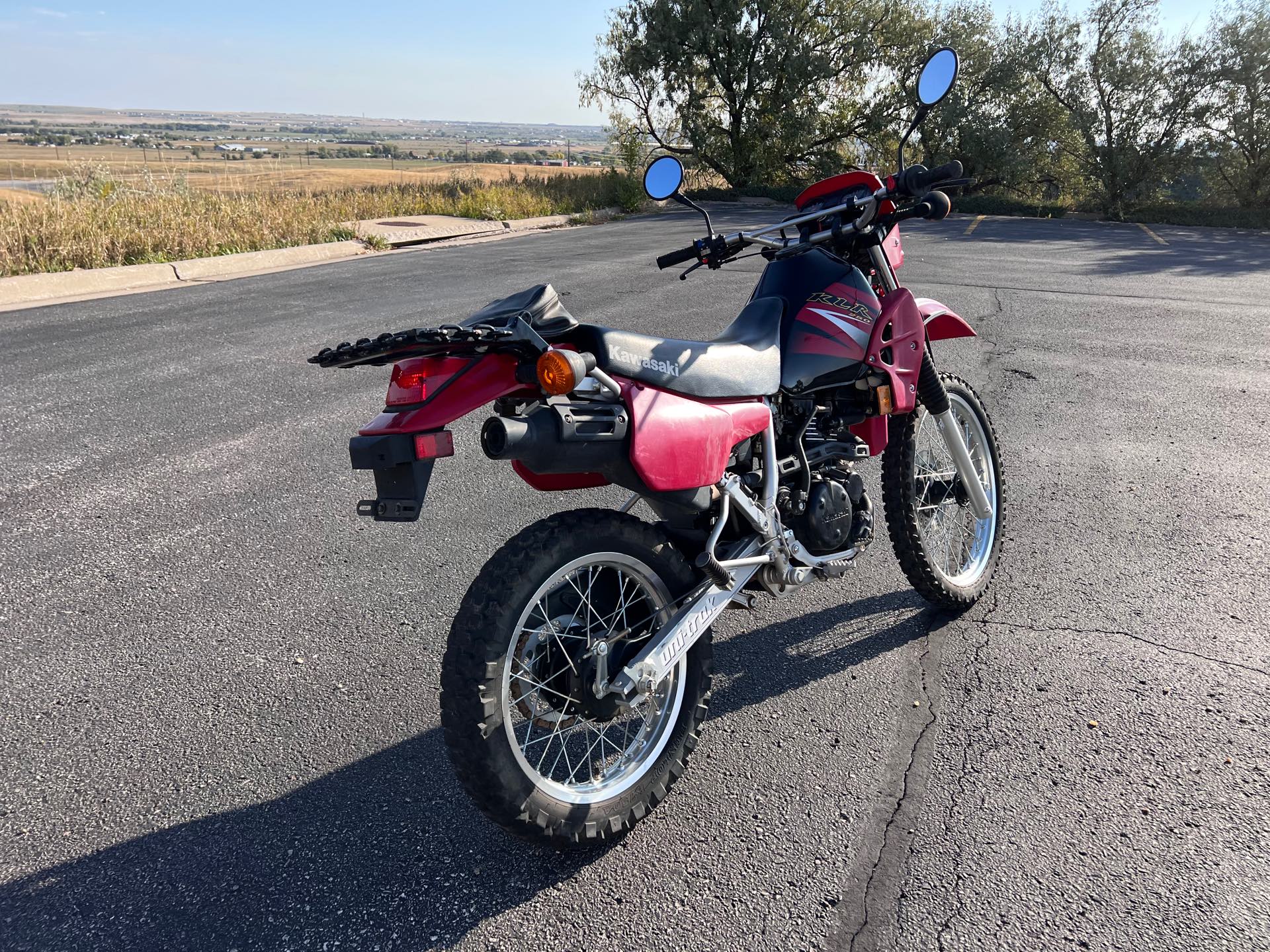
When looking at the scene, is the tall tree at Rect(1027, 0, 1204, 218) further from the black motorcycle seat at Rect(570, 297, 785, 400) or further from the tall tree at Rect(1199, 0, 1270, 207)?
the black motorcycle seat at Rect(570, 297, 785, 400)

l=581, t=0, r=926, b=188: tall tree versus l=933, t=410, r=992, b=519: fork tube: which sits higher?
l=581, t=0, r=926, b=188: tall tree

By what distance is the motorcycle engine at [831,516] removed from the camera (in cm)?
311

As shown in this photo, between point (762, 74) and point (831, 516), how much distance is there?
25.6 meters

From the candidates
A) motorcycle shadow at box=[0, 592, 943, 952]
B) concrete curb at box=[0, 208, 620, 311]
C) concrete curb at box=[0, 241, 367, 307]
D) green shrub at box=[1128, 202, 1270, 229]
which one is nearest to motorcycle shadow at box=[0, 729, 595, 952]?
motorcycle shadow at box=[0, 592, 943, 952]

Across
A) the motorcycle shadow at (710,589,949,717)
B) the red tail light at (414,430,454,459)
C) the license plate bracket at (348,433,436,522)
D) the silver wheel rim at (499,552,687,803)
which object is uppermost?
the red tail light at (414,430,454,459)

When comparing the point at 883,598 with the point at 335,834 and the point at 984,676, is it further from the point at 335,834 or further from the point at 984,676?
the point at 335,834

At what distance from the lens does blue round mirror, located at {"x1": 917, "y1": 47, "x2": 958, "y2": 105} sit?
3189 mm

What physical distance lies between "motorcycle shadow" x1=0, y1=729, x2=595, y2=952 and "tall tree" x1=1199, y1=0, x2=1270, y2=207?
25.0m

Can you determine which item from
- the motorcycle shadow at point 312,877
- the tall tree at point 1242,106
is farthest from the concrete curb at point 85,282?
the tall tree at point 1242,106

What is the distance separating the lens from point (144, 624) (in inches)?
140

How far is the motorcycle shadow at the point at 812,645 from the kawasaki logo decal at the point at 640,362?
1.26 meters

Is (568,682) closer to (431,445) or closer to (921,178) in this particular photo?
(431,445)

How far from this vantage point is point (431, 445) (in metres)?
2.10

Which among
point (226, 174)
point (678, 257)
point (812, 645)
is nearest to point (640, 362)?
point (678, 257)
